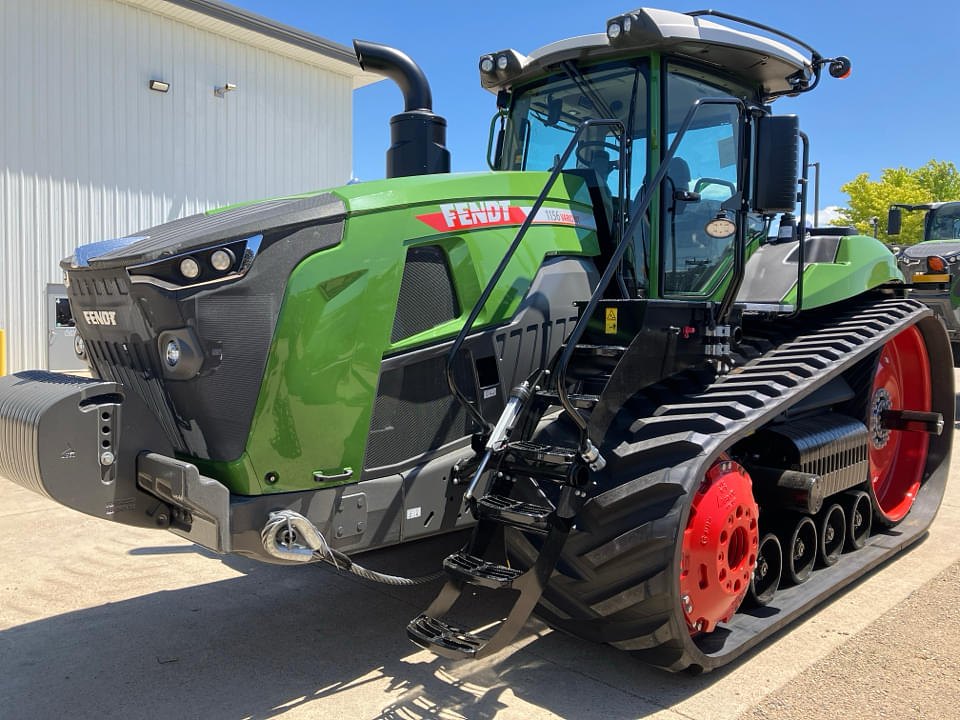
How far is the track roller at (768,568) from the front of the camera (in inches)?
157

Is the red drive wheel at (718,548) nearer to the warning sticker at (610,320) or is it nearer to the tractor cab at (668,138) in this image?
the warning sticker at (610,320)

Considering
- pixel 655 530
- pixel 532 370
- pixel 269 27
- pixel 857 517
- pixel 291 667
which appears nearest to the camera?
pixel 655 530

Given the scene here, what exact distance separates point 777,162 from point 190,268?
2.45m

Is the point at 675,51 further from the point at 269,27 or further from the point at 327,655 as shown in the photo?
the point at 269,27

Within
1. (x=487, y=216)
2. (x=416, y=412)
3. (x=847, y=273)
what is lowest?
(x=416, y=412)

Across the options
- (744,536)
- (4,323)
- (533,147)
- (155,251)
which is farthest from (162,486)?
(4,323)

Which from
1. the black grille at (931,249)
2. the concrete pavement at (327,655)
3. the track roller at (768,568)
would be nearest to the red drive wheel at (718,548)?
the concrete pavement at (327,655)

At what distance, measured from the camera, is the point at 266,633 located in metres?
3.90

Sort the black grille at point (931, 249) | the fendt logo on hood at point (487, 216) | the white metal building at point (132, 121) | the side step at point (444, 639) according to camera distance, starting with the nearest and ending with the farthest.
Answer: the side step at point (444, 639) → the fendt logo on hood at point (487, 216) → the black grille at point (931, 249) → the white metal building at point (132, 121)

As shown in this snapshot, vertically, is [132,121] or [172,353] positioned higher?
[132,121]

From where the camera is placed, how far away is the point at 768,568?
409 cm

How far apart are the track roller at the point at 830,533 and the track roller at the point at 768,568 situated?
0.45 metres

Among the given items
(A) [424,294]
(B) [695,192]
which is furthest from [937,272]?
(A) [424,294]

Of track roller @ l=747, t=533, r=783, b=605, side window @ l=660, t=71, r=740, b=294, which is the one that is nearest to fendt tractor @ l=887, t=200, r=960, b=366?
side window @ l=660, t=71, r=740, b=294
